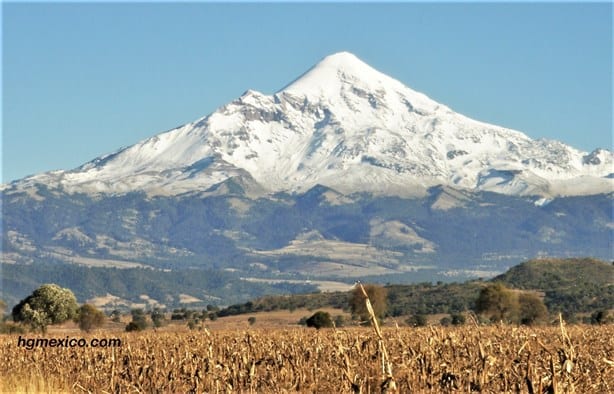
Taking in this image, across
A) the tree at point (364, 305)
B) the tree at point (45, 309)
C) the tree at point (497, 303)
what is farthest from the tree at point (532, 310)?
the tree at point (45, 309)

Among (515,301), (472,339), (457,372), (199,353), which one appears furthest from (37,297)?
(457,372)

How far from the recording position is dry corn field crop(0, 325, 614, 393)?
36.2 metres

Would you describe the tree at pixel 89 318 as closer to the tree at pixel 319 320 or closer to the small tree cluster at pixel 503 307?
the tree at pixel 319 320

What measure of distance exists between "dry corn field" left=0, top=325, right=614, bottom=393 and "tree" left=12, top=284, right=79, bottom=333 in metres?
54.3

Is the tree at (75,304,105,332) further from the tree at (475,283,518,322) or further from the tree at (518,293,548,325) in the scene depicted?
the tree at (518,293,548,325)

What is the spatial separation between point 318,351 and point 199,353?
587cm

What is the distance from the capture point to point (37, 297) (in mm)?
118438

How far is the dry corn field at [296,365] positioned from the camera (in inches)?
1427

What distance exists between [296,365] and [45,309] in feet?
252

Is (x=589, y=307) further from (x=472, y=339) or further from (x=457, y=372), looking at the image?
(x=457, y=372)

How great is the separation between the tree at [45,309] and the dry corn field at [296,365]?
54.3 metres

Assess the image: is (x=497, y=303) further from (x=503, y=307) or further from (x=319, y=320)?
(x=319, y=320)

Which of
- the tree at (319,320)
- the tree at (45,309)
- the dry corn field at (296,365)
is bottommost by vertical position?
the dry corn field at (296,365)

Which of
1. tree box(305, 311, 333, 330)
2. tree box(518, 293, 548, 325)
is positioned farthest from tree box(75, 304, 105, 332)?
tree box(518, 293, 548, 325)
